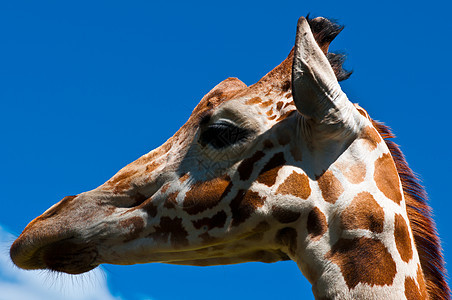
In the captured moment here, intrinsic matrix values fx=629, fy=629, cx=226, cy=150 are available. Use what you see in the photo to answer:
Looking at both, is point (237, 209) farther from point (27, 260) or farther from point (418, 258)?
point (27, 260)

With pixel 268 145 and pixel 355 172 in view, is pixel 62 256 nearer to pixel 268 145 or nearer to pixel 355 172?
pixel 268 145

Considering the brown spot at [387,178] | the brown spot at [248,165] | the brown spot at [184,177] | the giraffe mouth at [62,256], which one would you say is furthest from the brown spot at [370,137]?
the giraffe mouth at [62,256]

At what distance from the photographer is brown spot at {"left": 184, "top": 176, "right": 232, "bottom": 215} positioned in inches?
192

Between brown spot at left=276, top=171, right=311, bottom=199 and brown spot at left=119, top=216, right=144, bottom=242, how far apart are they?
1193 millimetres

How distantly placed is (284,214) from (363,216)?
1.88 ft

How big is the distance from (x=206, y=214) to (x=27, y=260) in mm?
1658

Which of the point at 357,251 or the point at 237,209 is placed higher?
the point at 237,209

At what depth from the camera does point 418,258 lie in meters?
4.68

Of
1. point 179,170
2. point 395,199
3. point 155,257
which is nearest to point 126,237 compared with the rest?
point 155,257

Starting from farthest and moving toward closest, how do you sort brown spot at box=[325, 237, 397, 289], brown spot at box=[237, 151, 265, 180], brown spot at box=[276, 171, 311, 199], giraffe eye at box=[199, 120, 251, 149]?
giraffe eye at box=[199, 120, 251, 149] < brown spot at box=[237, 151, 265, 180] < brown spot at box=[276, 171, 311, 199] < brown spot at box=[325, 237, 397, 289]

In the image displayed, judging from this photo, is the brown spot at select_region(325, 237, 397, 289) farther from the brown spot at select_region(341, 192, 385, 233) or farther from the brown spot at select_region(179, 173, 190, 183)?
the brown spot at select_region(179, 173, 190, 183)

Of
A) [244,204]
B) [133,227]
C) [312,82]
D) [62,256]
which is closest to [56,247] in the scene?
[62,256]

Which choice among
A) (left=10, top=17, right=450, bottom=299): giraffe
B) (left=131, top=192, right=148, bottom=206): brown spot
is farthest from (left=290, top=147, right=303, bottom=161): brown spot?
(left=131, top=192, right=148, bottom=206): brown spot

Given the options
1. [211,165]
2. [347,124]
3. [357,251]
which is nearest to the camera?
[357,251]
